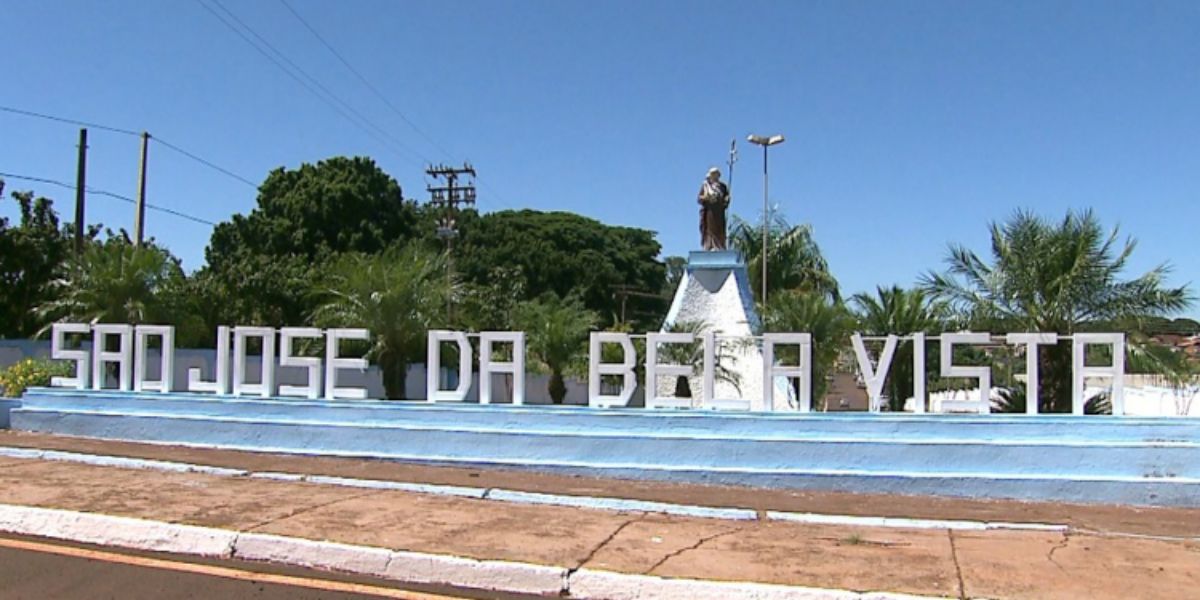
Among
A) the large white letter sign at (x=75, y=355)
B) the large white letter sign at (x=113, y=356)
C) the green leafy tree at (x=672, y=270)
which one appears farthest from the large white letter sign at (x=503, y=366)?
the green leafy tree at (x=672, y=270)

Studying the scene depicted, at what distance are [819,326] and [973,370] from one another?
7811 millimetres

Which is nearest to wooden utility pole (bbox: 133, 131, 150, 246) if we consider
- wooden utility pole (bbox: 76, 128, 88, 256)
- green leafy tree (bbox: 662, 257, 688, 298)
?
wooden utility pole (bbox: 76, 128, 88, 256)

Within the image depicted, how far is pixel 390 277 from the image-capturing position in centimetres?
1648

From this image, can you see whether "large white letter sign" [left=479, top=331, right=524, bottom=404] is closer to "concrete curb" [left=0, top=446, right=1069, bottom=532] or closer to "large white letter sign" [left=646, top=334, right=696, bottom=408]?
"large white letter sign" [left=646, top=334, right=696, bottom=408]

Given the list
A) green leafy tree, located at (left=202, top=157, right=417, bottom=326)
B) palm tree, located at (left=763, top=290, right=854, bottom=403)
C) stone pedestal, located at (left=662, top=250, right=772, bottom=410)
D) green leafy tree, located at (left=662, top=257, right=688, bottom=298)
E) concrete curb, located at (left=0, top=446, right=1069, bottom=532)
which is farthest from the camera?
green leafy tree, located at (left=662, top=257, right=688, bottom=298)

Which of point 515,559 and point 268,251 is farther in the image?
point 268,251

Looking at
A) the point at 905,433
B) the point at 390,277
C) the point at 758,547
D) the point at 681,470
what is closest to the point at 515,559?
the point at 758,547

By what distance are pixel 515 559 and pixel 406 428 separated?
5.89 meters

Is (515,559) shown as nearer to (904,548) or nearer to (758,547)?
(758,547)

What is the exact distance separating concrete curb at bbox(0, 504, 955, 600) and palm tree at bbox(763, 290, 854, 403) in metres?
12.1

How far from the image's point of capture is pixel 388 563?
278 inches

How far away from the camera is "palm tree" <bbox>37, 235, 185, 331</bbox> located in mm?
19250

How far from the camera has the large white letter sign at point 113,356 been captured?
14594 mm

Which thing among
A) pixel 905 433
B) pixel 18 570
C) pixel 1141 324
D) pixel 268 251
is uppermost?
pixel 268 251
